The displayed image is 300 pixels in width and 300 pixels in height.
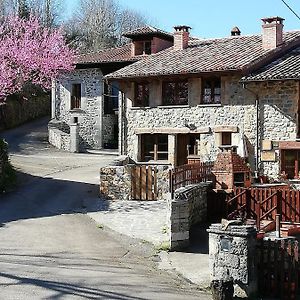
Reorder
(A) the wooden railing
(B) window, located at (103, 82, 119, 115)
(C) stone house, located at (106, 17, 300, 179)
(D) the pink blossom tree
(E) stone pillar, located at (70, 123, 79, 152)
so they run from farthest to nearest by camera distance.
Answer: (B) window, located at (103, 82, 119, 115)
(E) stone pillar, located at (70, 123, 79, 152)
(D) the pink blossom tree
(C) stone house, located at (106, 17, 300, 179)
(A) the wooden railing

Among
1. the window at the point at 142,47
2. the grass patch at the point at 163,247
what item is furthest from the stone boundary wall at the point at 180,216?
the window at the point at 142,47

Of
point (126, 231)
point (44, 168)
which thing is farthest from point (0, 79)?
point (126, 231)

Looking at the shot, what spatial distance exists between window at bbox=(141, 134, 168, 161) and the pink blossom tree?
6.60 metres

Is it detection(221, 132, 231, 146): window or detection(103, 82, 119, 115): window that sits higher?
detection(103, 82, 119, 115): window

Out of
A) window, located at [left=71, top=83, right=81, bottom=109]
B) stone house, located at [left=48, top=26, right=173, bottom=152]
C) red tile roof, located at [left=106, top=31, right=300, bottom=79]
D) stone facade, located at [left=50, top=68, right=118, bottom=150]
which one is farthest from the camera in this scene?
window, located at [left=71, top=83, right=81, bottom=109]

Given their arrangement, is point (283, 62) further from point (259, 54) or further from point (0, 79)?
point (0, 79)

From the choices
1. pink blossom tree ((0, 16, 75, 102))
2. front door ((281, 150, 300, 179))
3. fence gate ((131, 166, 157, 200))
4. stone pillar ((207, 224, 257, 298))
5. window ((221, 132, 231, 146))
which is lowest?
stone pillar ((207, 224, 257, 298))

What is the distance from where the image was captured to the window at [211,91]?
2425cm

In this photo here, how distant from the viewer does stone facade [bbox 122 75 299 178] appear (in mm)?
22406

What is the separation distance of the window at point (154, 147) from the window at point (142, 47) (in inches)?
288

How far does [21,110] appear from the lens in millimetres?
43656

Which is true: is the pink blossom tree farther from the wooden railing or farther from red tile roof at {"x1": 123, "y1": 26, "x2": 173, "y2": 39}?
the wooden railing

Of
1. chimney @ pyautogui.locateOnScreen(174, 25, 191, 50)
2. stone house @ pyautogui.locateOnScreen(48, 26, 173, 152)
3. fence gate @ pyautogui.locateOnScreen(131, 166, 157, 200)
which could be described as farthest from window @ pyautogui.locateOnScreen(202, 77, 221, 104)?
stone house @ pyautogui.locateOnScreen(48, 26, 173, 152)

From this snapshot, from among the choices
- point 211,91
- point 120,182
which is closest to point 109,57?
point 211,91
